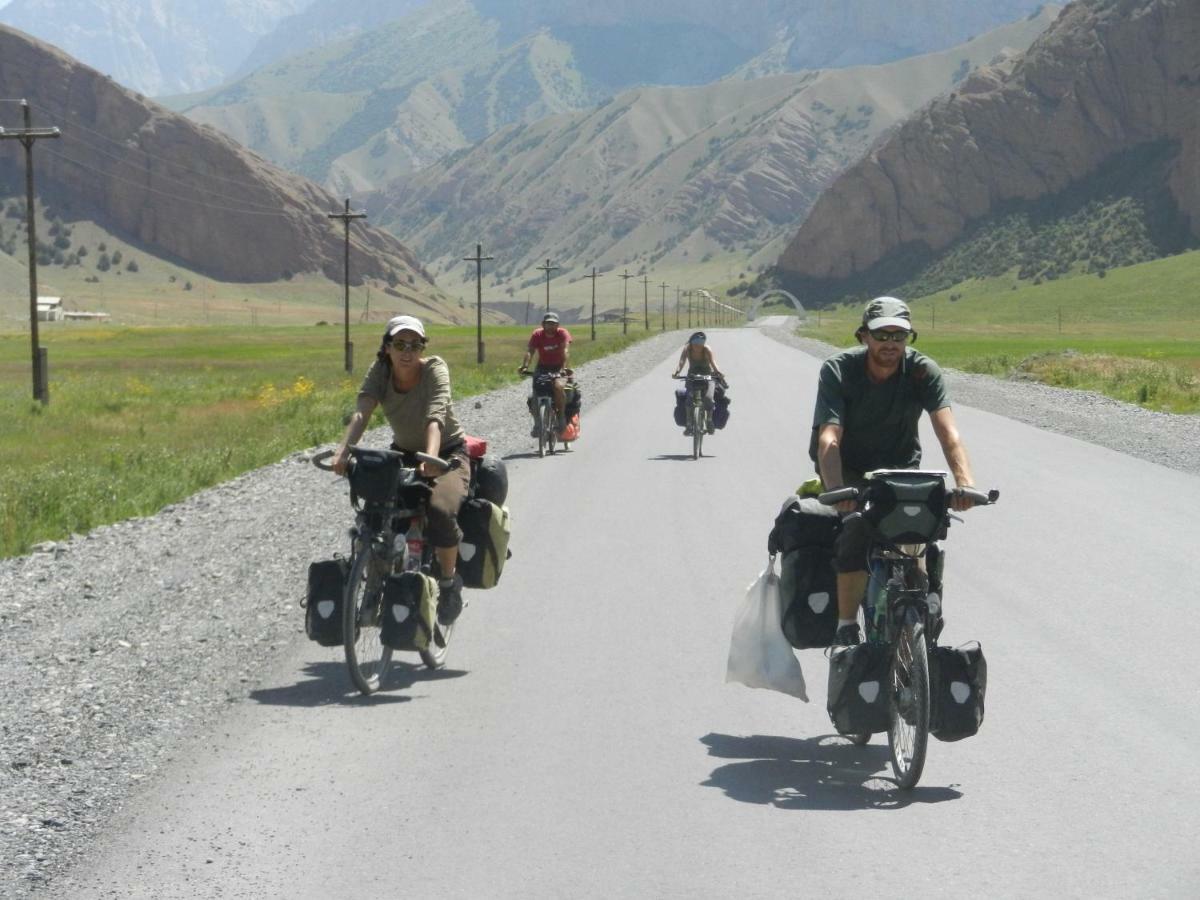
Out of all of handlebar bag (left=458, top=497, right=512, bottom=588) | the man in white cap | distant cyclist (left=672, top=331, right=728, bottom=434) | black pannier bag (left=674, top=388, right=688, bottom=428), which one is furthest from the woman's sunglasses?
black pannier bag (left=674, top=388, right=688, bottom=428)

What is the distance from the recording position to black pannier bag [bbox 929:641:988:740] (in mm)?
6824

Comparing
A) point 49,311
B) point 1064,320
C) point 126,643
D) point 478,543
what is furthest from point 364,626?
point 1064,320

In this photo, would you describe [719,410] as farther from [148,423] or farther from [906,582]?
[906,582]

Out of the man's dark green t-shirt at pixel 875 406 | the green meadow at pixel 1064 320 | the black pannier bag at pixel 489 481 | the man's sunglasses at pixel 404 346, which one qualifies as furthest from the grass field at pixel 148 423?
the green meadow at pixel 1064 320

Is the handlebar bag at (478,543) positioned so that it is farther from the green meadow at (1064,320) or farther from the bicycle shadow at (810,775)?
the green meadow at (1064,320)

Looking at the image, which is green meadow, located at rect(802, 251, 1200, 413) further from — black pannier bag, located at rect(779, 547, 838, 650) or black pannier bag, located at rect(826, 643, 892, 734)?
black pannier bag, located at rect(826, 643, 892, 734)

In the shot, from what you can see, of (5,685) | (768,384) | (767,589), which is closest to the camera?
(767,589)

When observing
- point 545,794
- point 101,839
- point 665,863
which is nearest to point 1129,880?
point 665,863

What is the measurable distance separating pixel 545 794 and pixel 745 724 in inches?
60.2

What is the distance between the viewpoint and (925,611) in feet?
22.7

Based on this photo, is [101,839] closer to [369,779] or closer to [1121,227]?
[369,779]

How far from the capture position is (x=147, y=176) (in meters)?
190

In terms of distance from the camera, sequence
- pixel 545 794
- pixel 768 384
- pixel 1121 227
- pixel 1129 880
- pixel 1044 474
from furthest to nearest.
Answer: pixel 1121 227, pixel 768 384, pixel 1044 474, pixel 545 794, pixel 1129 880

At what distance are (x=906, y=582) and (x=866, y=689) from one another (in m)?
0.47
